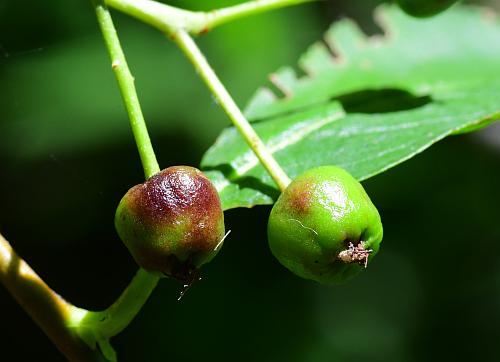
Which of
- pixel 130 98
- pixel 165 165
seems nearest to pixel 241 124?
pixel 130 98

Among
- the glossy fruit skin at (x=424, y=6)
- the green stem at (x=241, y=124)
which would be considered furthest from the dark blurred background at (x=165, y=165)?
the green stem at (x=241, y=124)

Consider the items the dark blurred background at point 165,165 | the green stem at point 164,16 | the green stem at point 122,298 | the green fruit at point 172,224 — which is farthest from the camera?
the dark blurred background at point 165,165

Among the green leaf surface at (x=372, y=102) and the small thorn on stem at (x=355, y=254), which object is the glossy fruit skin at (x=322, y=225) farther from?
the green leaf surface at (x=372, y=102)

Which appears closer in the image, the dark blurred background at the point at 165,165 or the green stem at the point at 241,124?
the green stem at the point at 241,124

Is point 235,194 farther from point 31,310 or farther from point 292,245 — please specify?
point 31,310

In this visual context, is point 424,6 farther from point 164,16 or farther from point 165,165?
point 165,165

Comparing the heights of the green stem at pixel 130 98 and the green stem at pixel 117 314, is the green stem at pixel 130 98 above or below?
above

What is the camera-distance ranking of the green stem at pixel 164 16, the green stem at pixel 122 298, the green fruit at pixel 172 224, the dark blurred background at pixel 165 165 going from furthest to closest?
the dark blurred background at pixel 165 165, the green stem at pixel 164 16, the green stem at pixel 122 298, the green fruit at pixel 172 224

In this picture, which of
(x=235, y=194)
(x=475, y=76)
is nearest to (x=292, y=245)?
(x=235, y=194)
